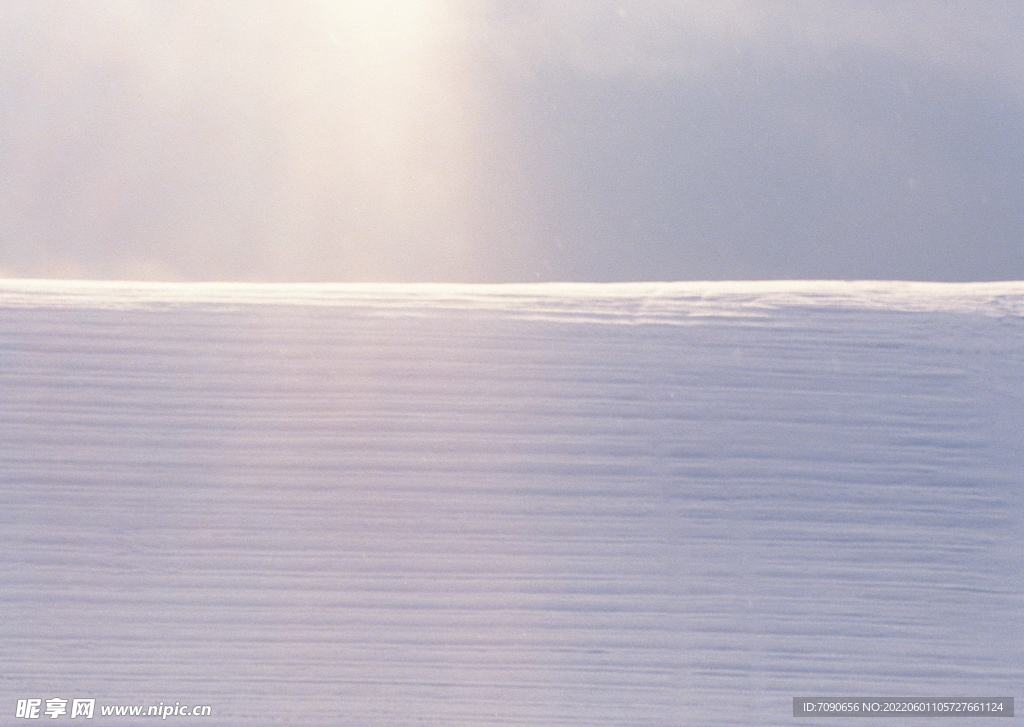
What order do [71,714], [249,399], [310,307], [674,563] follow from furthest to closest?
[310,307]
[249,399]
[674,563]
[71,714]

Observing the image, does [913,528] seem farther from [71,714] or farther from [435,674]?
[71,714]

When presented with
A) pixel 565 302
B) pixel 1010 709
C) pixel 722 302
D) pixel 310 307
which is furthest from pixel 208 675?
pixel 1010 709

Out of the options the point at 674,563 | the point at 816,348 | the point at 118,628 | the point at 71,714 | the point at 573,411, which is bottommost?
the point at 71,714

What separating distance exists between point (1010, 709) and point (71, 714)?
1.44m

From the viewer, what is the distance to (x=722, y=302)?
1914 mm

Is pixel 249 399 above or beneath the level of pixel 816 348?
beneath

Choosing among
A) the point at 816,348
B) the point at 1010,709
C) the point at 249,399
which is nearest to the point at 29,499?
the point at 249,399

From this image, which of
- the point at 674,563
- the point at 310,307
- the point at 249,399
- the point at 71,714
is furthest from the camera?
the point at 310,307

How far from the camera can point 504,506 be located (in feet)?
5.49

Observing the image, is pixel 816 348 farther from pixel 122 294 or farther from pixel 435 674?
pixel 122 294

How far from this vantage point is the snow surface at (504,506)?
1561 millimetres

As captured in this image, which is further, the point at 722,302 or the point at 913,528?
the point at 722,302

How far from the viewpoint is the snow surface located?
156 cm

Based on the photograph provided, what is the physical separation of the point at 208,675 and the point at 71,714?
21 centimetres
